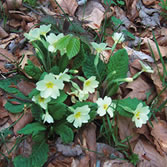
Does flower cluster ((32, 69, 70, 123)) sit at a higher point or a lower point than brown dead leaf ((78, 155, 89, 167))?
higher

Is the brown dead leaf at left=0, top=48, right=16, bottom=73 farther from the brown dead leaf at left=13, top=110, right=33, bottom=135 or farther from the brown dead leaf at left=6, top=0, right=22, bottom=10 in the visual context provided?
the brown dead leaf at left=6, top=0, right=22, bottom=10

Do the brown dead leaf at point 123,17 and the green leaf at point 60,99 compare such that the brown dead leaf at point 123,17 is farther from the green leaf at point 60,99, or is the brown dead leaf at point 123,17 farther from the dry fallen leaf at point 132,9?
the green leaf at point 60,99

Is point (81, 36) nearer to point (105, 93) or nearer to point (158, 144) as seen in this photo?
point (105, 93)

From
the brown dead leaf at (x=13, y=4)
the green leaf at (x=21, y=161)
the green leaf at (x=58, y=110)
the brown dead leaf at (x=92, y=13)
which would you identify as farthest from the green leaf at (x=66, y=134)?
the brown dead leaf at (x=13, y=4)

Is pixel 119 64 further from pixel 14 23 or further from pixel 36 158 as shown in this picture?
pixel 14 23

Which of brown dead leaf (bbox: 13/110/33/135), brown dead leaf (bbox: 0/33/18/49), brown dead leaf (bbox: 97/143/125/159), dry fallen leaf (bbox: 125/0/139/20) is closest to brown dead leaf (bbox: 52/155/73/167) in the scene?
brown dead leaf (bbox: 97/143/125/159)

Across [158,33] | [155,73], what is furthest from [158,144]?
[158,33]
